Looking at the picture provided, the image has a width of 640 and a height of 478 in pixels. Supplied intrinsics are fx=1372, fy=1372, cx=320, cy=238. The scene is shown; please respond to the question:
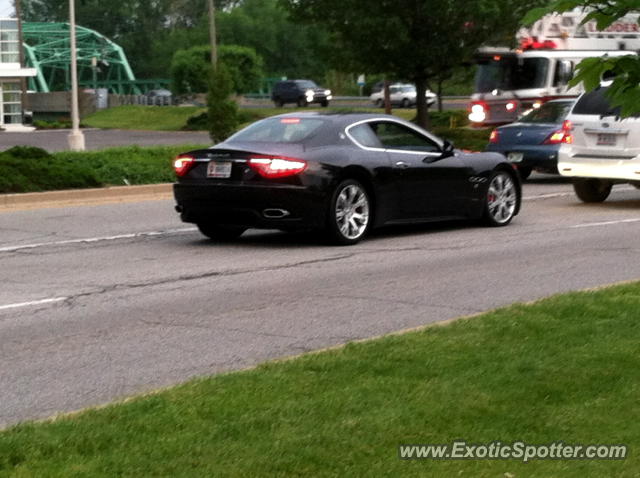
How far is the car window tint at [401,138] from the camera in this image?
1545 cm

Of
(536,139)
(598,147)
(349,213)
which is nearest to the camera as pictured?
(349,213)

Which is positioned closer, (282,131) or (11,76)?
(282,131)

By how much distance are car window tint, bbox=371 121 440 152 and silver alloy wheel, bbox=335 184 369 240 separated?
90cm

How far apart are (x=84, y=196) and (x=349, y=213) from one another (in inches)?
294

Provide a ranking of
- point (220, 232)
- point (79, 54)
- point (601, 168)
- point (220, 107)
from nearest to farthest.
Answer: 1. point (220, 232)
2. point (601, 168)
3. point (220, 107)
4. point (79, 54)

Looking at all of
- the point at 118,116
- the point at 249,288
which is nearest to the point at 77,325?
the point at 249,288

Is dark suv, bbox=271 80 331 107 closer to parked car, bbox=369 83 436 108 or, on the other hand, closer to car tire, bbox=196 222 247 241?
parked car, bbox=369 83 436 108

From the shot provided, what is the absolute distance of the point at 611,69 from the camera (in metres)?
6.52

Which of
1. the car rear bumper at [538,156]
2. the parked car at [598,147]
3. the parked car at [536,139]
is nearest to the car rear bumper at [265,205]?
the parked car at [598,147]

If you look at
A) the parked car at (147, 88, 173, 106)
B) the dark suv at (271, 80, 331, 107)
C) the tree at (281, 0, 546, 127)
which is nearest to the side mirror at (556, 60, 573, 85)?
the tree at (281, 0, 546, 127)

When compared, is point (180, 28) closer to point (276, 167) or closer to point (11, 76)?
point (11, 76)

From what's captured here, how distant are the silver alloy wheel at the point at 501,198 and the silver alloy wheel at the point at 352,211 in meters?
2.32

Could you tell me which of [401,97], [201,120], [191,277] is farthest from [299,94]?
[191,277]

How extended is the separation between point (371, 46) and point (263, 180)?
20.5 m
